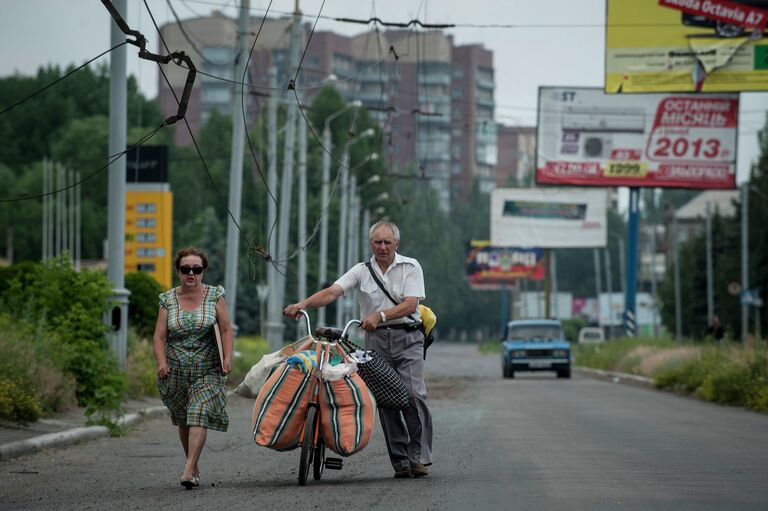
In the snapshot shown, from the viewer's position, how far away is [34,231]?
9944 centimetres

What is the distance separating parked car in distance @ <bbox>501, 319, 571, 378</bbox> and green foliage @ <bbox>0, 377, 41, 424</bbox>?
26.8m

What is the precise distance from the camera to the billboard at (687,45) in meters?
36.0

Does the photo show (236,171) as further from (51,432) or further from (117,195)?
(51,432)

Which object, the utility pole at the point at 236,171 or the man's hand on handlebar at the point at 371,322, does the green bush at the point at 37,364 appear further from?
the utility pole at the point at 236,171

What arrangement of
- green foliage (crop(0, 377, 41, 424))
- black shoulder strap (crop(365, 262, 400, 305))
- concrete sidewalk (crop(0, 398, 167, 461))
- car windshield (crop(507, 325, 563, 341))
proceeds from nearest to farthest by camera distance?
black shoulder strap (crop(365, 262, 400, 305)) < concrete sidewalk (crop(0, 398, 167, 461)) < green foliage (crop(0, 377, 41, 424)) < car windshield (crop(507, 325, 563, 341))

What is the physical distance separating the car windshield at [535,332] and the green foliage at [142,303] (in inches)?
687

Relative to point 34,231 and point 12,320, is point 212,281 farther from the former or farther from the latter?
point 12,320

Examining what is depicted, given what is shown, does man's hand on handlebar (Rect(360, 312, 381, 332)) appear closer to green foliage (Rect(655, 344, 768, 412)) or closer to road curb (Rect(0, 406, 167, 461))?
road curb (Rect(0, 406, 167, 461))

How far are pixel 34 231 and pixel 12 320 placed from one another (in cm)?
8111

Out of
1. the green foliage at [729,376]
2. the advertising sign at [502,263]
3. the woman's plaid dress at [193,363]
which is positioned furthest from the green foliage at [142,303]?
the advertising sign at [502,263]

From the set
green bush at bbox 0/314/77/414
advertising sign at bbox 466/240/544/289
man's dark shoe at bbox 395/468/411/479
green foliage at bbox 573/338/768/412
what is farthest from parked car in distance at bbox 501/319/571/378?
advertising sign at bbox 466/240/544/289

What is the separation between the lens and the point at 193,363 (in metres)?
11.1

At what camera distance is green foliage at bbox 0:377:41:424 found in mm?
16016

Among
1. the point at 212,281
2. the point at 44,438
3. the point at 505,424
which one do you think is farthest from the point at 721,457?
the point at 212,281
